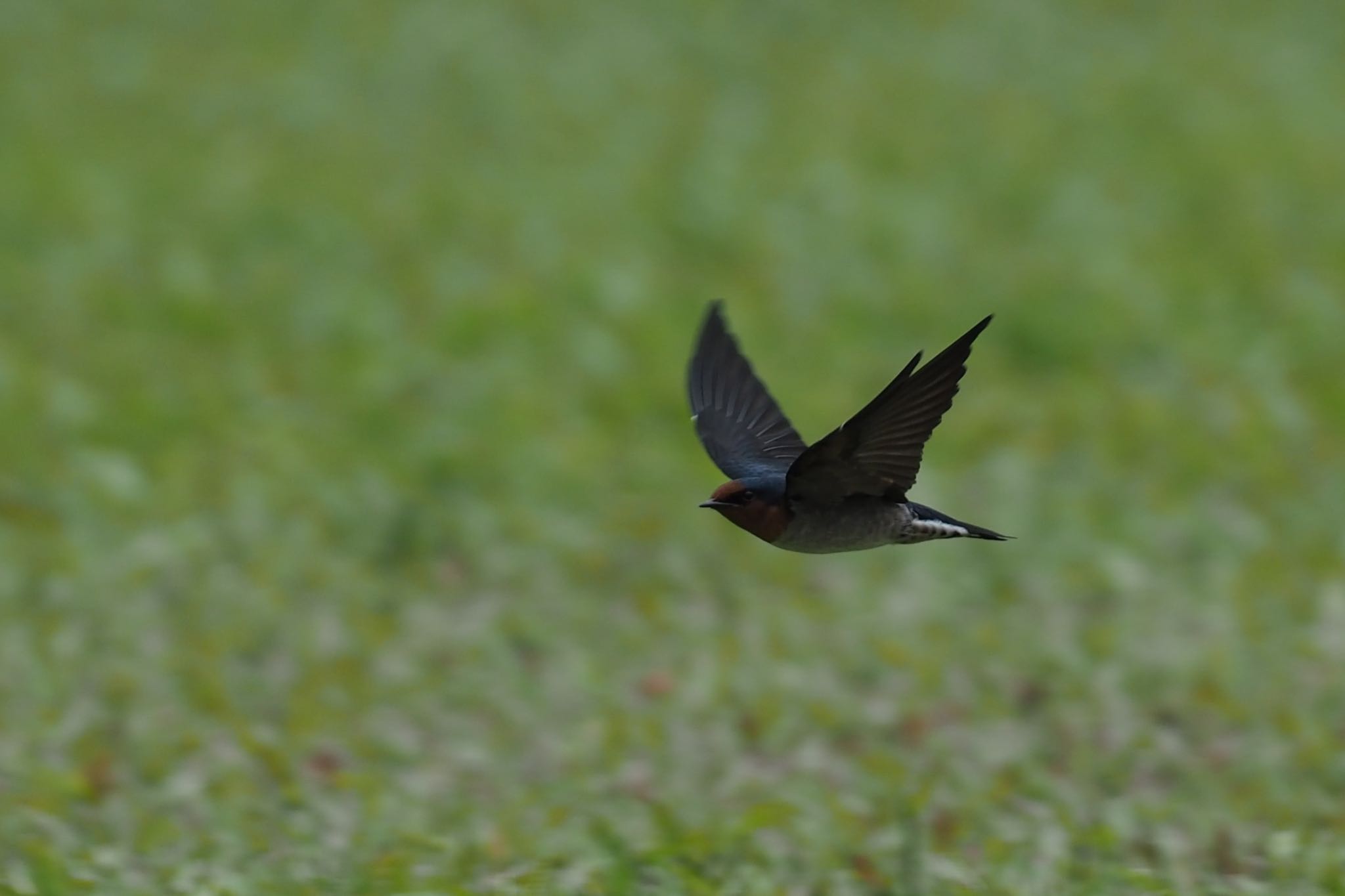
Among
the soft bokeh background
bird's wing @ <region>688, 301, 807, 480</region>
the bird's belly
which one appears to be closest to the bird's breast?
the bird's belly

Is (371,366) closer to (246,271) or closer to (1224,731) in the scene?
(246,271)

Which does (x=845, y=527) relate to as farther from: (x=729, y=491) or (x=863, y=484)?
(x=729, y=491)

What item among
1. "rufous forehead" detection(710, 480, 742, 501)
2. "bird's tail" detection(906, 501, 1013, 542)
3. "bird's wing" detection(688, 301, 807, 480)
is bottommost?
"bird's tail" detection(906, 501, 1013, 542)

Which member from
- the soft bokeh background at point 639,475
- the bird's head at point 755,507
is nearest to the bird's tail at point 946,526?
the bird's head at point 755,507

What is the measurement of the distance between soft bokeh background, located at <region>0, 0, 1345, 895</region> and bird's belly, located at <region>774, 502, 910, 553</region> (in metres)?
1.07

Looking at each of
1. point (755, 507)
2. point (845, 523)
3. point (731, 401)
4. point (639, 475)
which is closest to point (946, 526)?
point (845, 523)

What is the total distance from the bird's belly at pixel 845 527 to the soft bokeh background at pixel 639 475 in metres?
1.07

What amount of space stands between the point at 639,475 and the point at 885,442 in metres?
4.33

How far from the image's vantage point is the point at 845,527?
165 inches

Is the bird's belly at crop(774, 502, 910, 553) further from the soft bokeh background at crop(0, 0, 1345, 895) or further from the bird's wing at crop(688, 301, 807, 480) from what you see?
the soft bokeh background at crop(0, 0, 1345, 895)

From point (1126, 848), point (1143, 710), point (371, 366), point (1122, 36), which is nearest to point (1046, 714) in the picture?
point (1143, 710)

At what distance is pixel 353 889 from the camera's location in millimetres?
4742

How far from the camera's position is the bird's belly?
4184 mm

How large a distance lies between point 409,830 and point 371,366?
166 inches
